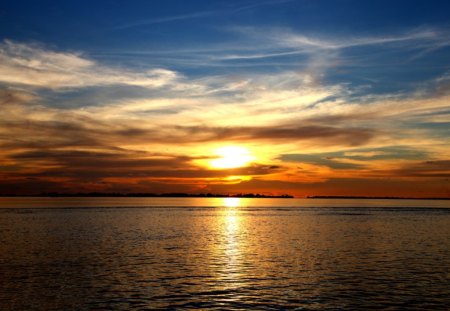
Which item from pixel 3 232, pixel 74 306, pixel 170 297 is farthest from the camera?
pixel 3 232

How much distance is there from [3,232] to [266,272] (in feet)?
186

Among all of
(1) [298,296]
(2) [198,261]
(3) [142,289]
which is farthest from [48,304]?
(2) [198,261]

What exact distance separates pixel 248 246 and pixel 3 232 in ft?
149

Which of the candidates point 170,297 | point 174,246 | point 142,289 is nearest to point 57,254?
point 174,246

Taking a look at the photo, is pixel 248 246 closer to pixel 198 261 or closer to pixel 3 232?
pixel 198 261

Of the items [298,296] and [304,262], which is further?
[304,262]

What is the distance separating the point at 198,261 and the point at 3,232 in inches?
1861

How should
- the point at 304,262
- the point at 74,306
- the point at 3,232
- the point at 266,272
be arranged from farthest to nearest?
the point at 3,232, the point at 304,262, the point at 266,272, the point at 74,306

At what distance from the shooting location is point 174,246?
6256 centimetres

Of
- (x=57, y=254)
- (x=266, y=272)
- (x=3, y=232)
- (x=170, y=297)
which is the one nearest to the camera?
(x=170, y=297)

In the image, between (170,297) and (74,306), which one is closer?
(74,306)

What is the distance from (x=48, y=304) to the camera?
30469mm

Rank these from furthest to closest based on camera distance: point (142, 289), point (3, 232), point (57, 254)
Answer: point (3, 232), point (57, 254), point (142, 289)

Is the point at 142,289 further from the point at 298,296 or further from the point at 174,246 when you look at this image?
the point at 174,246
